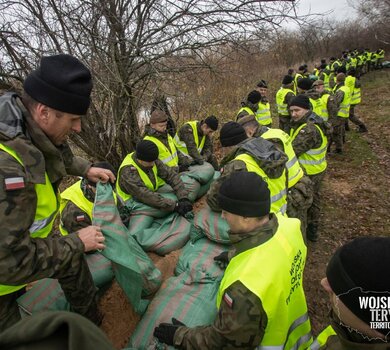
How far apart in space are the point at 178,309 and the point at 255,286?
0.88 meters

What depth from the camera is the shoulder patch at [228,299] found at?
1.35 m

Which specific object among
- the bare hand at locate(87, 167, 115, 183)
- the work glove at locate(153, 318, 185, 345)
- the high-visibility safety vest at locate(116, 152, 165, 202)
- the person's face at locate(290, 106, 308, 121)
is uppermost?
the bare hand at locate(87, 167, 115, 183)

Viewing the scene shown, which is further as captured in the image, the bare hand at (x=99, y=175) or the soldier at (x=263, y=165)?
the soldier at (x=263, y=165)

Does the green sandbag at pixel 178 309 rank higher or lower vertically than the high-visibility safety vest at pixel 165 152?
lower

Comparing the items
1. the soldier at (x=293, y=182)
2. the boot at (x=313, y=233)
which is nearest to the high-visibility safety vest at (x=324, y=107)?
the boot at (x=313, y=233)

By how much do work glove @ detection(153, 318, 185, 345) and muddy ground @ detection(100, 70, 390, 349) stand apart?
1.65 ft

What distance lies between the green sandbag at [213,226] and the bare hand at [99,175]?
3.78 feet

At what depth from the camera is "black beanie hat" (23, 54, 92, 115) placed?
1427 mm

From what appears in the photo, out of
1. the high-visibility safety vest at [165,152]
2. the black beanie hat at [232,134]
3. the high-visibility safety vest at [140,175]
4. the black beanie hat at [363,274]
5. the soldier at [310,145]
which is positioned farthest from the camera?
the high-visibility safety vest at [165,152]

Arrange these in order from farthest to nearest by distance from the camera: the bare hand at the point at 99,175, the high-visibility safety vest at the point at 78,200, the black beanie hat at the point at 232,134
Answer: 1. the black beanie hat at the point at 232,134
2. the high-visibility safety vest at the point at 78,200
3. the bare hand at the point at 99,175

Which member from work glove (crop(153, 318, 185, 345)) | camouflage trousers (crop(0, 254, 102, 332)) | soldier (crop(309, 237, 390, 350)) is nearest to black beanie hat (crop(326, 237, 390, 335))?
soldier (crop(309, 237, 390, 350))

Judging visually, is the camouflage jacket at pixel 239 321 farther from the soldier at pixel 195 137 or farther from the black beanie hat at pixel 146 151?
the soldier at pixel 195 137

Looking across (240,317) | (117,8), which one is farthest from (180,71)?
(240,317)

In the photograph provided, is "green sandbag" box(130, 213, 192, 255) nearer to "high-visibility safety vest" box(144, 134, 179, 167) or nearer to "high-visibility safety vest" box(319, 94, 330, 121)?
"high-visibility safety vest" box(144, 134, 179, 167)
